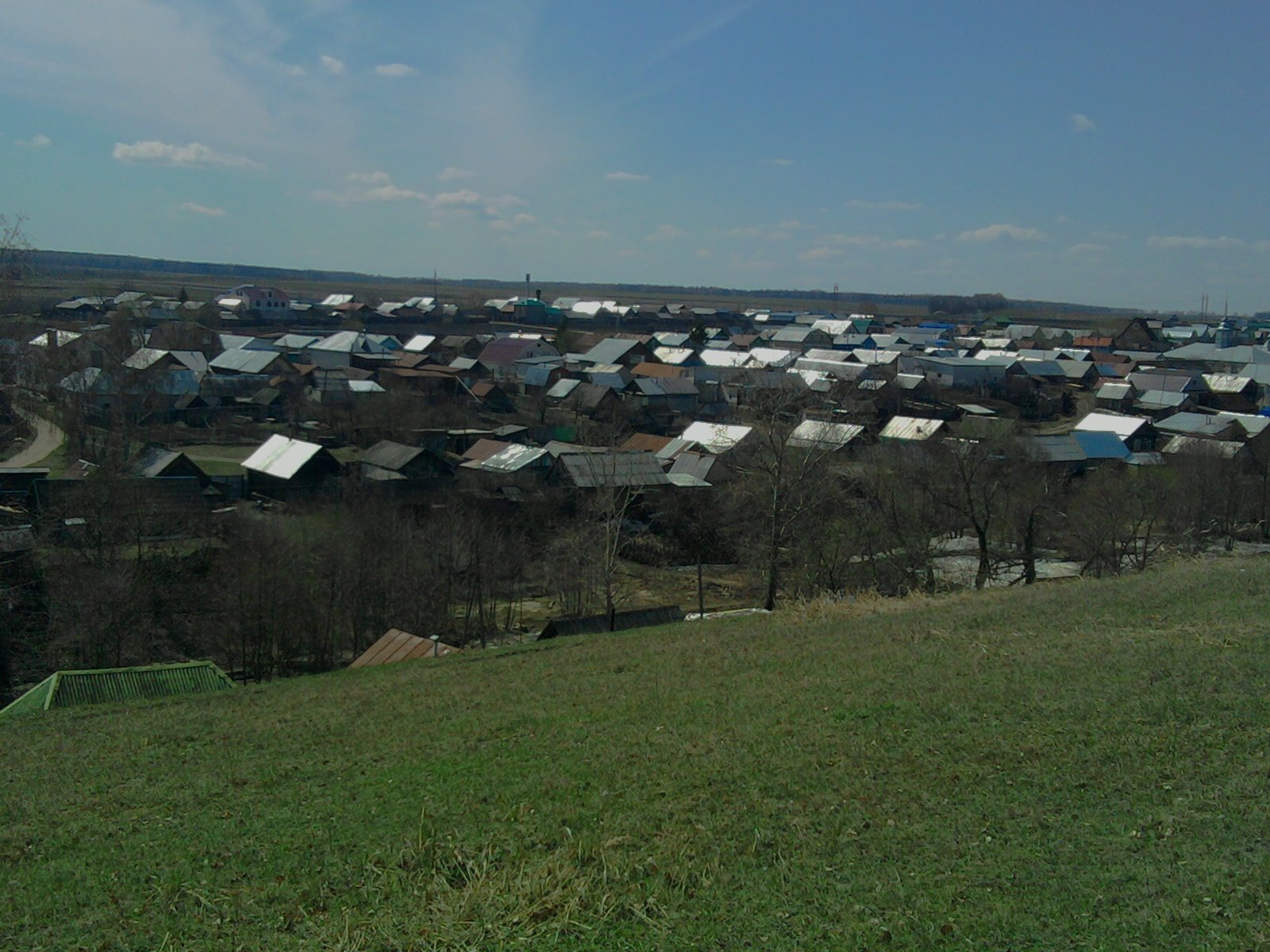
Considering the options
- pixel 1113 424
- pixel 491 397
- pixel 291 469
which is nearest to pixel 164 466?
pixel 291 469

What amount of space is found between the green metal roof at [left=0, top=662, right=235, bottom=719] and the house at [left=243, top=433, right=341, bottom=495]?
14.5 meters

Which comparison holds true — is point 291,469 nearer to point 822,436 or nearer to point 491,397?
point 822,436

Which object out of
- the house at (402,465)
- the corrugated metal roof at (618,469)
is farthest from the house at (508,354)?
the corrugated metal roof at (618,469)

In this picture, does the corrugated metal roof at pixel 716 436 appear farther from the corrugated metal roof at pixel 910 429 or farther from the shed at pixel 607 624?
the shed at pixel 607 624

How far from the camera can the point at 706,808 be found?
5.81m

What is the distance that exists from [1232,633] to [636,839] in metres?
6.11

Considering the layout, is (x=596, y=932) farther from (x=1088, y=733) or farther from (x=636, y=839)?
(x=1088, y=733)

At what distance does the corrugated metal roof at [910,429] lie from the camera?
110ft

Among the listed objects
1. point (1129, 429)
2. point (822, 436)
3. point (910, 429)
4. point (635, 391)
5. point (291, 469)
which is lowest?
point (291, 469)

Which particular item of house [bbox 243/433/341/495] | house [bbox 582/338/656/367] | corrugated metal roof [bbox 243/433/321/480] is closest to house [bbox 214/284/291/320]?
house [bbox 582/338/656/367]

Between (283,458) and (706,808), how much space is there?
2301 centimetres

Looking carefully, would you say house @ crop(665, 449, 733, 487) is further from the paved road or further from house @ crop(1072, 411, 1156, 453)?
the paved road

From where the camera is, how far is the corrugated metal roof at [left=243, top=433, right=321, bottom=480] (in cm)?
2581

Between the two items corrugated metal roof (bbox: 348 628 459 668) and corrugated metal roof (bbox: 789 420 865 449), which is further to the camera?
corrugated metal roof (bbox: 789 420 865 449)
